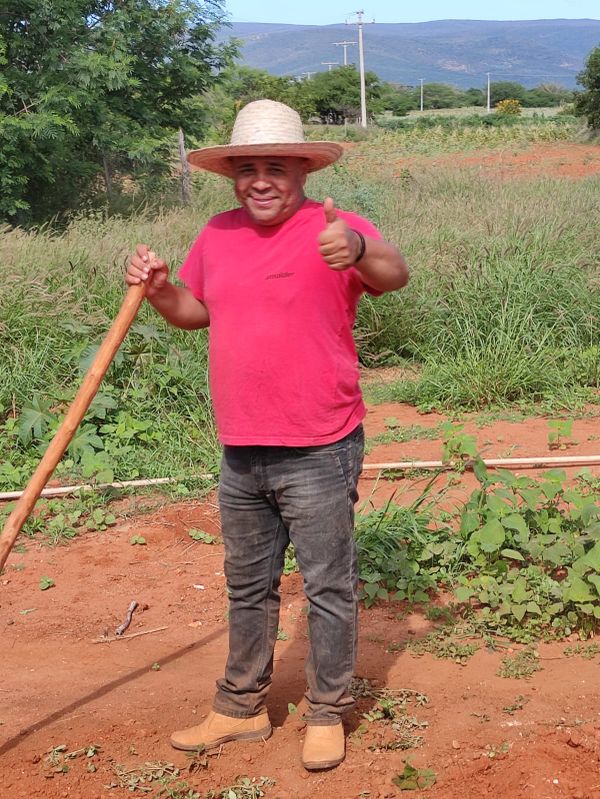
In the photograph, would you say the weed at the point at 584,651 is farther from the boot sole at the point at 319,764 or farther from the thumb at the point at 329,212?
the thumb at the point at 329,212

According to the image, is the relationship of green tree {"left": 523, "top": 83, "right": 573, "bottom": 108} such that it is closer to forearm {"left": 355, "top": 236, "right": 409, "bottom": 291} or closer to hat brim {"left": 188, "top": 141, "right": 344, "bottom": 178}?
hat brim {"left": 188, "top": 141, "right": 344, "bottom": 178}

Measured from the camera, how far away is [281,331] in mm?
2477

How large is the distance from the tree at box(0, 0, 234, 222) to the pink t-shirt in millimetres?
10051

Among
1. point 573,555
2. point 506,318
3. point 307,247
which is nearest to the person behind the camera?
point 307,247

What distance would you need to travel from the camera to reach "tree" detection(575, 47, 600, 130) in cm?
3047

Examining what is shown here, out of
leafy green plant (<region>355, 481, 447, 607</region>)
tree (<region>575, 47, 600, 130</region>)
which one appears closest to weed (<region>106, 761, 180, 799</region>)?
leafy green plant (<region>355, 481, 447, 607</region>)

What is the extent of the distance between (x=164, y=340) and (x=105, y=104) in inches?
317

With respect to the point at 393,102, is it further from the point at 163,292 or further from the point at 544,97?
the point at 163,292

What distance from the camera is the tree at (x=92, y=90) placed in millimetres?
12250

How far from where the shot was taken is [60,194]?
14.5 metres

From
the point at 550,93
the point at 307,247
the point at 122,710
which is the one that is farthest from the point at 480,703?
the point at 550,93

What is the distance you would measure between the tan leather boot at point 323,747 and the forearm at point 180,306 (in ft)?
4.00

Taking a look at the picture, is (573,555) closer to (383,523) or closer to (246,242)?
(383,523)

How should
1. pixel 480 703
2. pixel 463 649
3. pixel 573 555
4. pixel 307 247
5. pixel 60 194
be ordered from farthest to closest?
pixel 60 194 < pixel 573 555 < pixel 463 649 < pixel 480 703 < pixel 307 247
